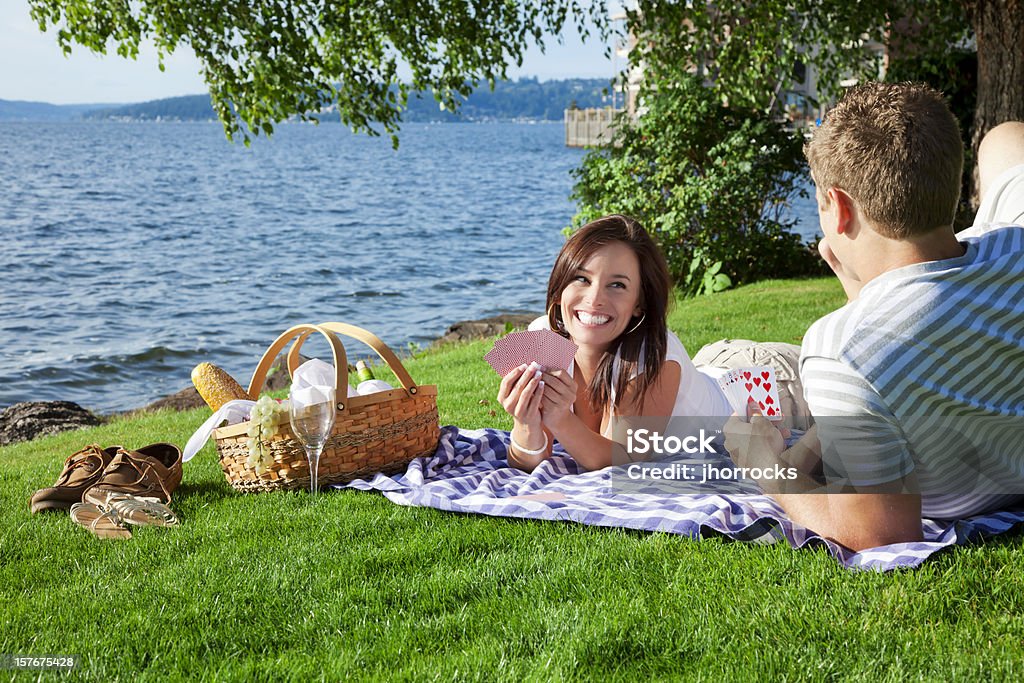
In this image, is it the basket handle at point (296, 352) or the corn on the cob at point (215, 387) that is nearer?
the basket handle at point (296, 352)

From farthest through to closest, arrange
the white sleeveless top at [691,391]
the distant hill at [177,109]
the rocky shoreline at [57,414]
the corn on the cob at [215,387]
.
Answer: the distant hill at [177,109] → the rocky shoreline at [57,414] → the corn on the cob at [215,387] → the white sleeveless top at [691,391]

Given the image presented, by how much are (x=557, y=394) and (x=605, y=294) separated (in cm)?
52

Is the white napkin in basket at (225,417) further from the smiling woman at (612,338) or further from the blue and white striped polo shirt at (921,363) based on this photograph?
the blue and white striped polo shirt at (921,363)

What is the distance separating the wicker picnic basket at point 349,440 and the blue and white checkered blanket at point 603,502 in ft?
0.39

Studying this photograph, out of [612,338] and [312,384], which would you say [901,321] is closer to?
[612,338]

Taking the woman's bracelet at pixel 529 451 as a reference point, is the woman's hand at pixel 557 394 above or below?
above

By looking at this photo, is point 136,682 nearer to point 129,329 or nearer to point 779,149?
point 779,149

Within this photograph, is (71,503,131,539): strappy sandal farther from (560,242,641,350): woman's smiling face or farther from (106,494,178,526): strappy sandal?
(560,242,641,350): woman's smiling face

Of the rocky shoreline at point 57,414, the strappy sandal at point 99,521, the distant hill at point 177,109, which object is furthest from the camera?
the distant hill at point 177,109

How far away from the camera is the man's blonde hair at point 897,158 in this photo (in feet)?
8.48

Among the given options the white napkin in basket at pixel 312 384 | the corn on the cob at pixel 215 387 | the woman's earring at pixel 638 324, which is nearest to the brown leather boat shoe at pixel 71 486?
the corn on the cob at pixel 215 387

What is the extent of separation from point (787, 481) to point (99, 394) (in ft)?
30.4

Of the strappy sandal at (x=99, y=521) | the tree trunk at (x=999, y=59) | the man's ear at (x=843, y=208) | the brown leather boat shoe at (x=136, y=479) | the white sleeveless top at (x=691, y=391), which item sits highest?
the tree trunk at (x=999, y=59)

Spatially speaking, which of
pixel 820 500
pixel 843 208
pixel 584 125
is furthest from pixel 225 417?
pixel 584 125
